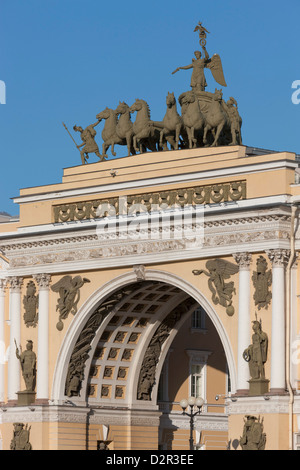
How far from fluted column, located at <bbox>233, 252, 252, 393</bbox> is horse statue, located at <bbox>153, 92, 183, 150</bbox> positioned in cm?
559

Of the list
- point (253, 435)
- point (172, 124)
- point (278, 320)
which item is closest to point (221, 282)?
point (278, 320)

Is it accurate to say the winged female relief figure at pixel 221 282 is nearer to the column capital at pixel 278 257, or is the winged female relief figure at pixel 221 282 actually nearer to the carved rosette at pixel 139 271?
the column capital at pixel 278 257

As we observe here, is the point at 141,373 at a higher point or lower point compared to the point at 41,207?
lower

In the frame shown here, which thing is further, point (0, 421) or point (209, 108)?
point (0, 421)

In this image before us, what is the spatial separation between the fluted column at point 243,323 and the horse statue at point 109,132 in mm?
7770

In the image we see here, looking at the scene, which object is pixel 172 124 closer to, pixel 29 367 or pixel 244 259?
pixel 244 259

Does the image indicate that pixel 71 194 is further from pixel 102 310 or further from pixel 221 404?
pixel 221 404

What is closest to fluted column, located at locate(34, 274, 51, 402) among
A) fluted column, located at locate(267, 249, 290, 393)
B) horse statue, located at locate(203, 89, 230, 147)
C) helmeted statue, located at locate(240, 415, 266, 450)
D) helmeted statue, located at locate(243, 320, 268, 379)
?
horse statue, located at locate(203, 89, 230, 147)

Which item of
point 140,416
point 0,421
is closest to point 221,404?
point 140,416

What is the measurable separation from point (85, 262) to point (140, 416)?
21.2ft

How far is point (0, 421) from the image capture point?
208 ft

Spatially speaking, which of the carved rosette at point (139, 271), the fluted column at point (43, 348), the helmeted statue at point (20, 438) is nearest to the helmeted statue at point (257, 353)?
the carved rosette at point (139, 271)

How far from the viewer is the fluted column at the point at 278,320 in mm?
54812

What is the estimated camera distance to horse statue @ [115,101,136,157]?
60969mm
